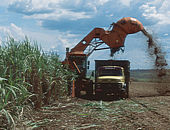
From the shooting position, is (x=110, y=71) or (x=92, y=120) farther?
(x=110, y=71)

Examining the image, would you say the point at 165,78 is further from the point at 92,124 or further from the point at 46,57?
the point at 92,124

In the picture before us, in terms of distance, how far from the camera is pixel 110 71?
17.1 meters

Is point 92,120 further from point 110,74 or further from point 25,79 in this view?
point 110,74

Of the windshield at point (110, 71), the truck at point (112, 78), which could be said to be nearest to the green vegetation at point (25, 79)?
the truck at point (112, 78)

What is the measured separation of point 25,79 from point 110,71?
28.2 feet

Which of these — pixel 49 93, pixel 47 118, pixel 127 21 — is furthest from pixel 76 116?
pixel 127 21

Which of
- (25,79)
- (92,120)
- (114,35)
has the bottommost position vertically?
(92,120)

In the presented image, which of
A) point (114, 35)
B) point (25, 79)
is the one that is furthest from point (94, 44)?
point (25, 79)

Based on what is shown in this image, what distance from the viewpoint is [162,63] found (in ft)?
61.9

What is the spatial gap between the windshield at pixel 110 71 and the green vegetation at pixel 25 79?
14.6 ft

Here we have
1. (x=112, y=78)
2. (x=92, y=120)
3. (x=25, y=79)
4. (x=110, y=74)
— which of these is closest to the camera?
(x=92, y=120)

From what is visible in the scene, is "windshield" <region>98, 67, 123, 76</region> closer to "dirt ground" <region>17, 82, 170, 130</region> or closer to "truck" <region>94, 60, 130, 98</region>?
"truck" <region>94, 60, 130, 98</region>

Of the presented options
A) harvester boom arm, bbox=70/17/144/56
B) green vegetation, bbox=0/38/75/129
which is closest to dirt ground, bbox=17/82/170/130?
green vegetation, bbox=0/38/75/129

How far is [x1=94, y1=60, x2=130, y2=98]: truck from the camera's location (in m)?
16.1
